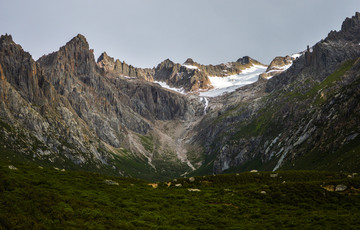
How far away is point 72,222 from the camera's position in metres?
36.7

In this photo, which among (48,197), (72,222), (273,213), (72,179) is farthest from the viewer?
(72,179)

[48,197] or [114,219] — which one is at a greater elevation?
[48,197]

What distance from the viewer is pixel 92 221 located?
3875cm

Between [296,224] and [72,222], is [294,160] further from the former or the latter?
[72,222]

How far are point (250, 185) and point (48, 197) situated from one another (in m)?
48.4

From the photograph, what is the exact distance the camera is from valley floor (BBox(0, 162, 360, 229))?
Answer: 38.7m

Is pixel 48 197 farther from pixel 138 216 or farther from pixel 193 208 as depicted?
pixel 193 208

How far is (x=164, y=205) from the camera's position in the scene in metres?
54.1

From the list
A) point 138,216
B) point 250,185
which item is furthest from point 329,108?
point 138,216

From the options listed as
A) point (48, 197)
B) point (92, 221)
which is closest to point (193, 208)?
point (92, 221)

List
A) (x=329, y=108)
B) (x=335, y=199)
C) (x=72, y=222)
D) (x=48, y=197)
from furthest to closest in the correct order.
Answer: (x=329, y=108) → (x=335, y=199) → (x=48, y=197) → (x=72, y=222)

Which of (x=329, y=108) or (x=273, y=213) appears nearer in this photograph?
(x=273, y=213)

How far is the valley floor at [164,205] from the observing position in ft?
127

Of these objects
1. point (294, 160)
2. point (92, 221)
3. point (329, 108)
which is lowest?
point (294, 160)
